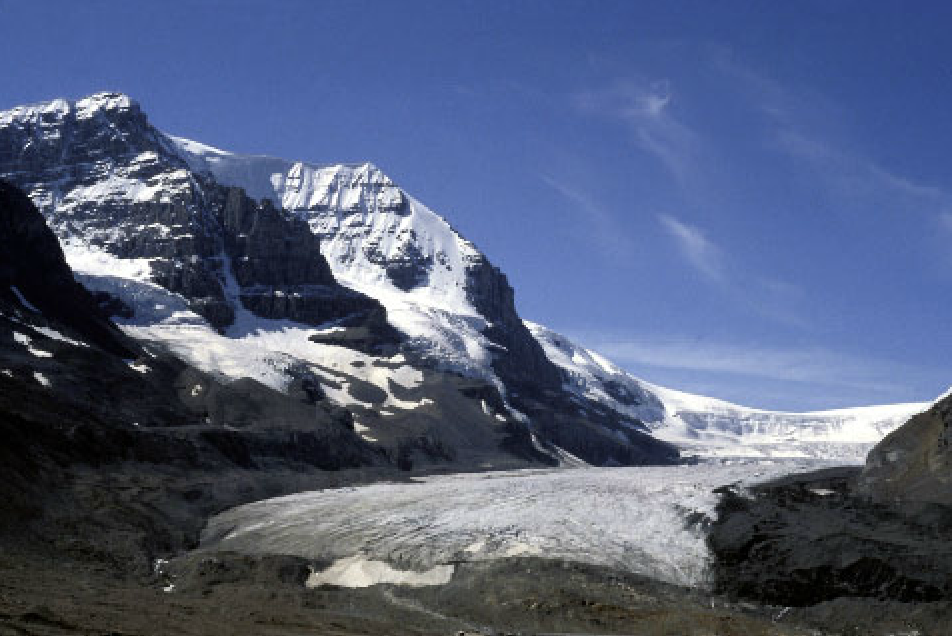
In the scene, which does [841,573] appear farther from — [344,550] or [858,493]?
[344,550]

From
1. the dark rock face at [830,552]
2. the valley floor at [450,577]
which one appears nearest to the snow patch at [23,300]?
the valley floor at [450,577]

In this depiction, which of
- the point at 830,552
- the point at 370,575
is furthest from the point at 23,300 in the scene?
the point at 830,552

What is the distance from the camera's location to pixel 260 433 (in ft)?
503

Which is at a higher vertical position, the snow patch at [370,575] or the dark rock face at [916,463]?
the dark rock face at [916,463]

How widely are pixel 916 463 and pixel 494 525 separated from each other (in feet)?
74.2

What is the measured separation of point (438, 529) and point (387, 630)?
18.6 metres

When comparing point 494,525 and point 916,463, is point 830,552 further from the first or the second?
point 494,525

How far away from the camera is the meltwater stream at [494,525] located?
5066 centimetres

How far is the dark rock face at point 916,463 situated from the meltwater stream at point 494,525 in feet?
26.3

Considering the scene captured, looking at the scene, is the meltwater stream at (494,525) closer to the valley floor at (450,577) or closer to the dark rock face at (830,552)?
the valley floor at (450,577)

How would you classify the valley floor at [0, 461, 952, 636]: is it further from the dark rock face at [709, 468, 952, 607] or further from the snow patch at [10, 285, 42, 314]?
the snow patch at [10, 285, 42, 314]

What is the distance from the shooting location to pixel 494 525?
55.2m

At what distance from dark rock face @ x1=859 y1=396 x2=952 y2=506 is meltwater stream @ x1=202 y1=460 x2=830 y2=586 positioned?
802 cm

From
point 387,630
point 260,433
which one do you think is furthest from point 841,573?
point 260,433
